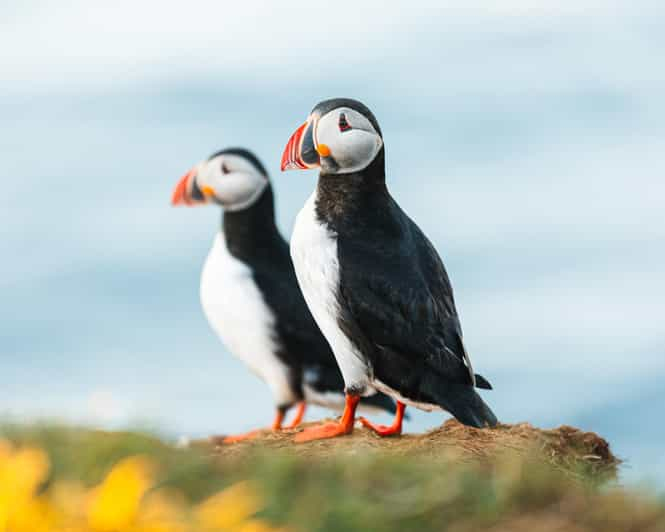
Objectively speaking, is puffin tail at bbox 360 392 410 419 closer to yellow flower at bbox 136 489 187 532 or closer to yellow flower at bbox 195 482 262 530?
yellow flower at bbox 195 482 262 530

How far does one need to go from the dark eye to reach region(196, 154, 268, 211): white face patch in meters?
2.38

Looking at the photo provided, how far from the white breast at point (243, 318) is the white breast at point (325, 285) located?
6.69 feet

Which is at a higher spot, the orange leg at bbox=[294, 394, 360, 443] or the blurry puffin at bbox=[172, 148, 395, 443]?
the blurry puffin at bbox=[172, 148, 395, 443]

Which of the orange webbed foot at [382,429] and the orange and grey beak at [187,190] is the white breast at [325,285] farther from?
the orange and grey beak at [187,190]

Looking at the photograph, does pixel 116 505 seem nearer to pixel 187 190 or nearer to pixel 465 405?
pixel 465 405

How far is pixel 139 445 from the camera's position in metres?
4.16

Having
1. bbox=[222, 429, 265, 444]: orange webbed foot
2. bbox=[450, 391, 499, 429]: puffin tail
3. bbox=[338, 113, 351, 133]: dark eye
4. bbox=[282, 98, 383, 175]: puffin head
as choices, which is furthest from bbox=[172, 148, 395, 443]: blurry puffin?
bbox=[338, 113, 351, 133]: dark eye

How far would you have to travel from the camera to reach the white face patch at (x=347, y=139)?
671 cm

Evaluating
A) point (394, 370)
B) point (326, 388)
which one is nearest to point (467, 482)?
point (394, 370)

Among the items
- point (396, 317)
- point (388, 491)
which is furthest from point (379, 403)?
point (388, 491)

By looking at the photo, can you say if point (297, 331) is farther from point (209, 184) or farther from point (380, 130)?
point (380, 130)

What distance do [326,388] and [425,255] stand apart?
6.77 ft

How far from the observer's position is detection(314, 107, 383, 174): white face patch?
6711mm

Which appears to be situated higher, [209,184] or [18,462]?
[209,184]
